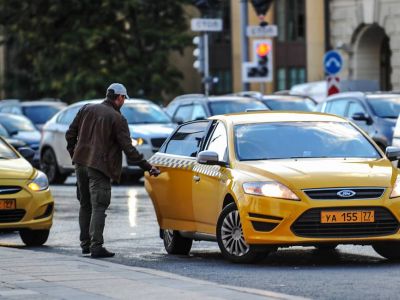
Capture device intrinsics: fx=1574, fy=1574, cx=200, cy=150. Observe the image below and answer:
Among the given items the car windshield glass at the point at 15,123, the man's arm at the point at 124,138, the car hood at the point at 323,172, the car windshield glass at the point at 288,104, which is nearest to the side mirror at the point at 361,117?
the car windshield glass at the point at 288,104

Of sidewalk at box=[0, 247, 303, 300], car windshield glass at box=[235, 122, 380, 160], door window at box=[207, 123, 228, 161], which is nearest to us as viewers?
sidewalk at box=[0, 247, 303, 300]

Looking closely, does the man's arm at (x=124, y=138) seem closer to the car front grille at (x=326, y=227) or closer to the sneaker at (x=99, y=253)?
the sneaker at (x=99, y=253)

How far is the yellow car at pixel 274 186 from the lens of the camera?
14000mm

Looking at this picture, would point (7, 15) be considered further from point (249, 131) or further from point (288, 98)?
point (249, 131)

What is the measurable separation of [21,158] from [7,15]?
46137mm

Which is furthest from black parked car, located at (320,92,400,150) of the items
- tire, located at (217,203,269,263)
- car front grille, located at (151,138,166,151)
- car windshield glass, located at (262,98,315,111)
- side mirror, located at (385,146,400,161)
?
tire, located at (217,203,269,263)

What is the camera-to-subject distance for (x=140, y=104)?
3200cm

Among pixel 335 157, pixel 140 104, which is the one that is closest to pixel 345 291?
pixel 335 157

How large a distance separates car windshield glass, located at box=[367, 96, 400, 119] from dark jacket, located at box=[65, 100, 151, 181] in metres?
13.7

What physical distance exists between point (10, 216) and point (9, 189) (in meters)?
0.31

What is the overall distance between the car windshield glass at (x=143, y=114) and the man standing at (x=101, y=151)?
1552 cm

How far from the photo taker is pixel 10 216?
17.5 meters

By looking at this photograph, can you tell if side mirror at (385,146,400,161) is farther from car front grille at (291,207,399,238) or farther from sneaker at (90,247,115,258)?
sneaker at (90,247,115,258)

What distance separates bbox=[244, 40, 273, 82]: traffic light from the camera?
37688mm
